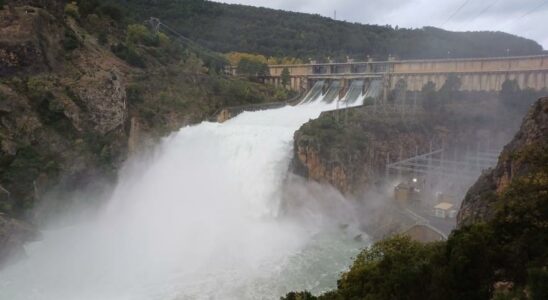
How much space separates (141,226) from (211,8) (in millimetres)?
75939

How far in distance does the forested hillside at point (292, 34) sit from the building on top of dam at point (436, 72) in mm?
23220

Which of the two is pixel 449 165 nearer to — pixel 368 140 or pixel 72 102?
pixel 368 140

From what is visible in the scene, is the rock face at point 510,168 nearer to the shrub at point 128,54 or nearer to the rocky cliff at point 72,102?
the rocky cliff at point 72,102

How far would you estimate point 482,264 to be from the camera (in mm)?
10680

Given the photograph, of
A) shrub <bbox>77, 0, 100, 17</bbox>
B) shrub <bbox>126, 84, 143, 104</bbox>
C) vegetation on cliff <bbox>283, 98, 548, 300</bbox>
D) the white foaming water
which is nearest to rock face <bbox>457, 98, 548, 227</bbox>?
vegetation on cliff <bbox>283, 98, 548, 300</bbox>

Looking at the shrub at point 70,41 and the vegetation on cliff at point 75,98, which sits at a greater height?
the shrub at point 70,41

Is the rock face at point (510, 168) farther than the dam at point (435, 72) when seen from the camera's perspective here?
No

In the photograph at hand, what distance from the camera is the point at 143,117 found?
130 ft

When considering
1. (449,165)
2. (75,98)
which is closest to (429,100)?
(449,165)

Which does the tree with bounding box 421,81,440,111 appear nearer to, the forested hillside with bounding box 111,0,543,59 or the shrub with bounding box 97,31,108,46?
the shrub with bounding box 97,31,108,46

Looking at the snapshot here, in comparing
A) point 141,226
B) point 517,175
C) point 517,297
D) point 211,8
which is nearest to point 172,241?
point 141,226

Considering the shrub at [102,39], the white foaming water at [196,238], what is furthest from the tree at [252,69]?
the white foaming water at [196,238]

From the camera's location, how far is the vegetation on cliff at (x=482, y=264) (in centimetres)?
1048

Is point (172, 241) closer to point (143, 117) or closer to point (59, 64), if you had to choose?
point (143, 117)
